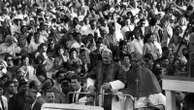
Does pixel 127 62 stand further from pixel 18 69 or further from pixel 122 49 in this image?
pixel 18 69

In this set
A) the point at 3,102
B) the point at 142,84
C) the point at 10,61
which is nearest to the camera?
the point at 142,84

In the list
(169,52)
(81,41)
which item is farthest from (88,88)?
(81,41)

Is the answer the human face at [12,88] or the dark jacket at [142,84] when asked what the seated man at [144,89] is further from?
the human face at [12,88]

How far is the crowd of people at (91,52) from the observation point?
8.29 meters

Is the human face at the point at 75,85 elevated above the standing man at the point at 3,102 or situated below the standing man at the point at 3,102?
above

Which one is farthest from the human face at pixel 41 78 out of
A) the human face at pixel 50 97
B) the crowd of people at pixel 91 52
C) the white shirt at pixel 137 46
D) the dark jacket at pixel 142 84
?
the white shirt at pixel 137 46

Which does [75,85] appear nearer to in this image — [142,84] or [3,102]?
[3,102]

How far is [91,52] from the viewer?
11.8 metres

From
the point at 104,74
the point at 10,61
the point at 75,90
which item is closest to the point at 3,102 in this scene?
the point at 75,90

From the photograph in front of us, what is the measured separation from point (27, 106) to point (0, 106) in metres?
0.46

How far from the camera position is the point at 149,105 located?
8.00 meters

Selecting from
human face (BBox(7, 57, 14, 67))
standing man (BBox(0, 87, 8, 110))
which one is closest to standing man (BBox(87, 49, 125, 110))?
standing man (BBox(0, 87, 8, 110))

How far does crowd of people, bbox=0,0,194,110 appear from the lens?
8289mm

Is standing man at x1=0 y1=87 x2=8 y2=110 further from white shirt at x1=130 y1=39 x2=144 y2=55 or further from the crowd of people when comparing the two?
white shirt at x1=130 y1=39 x2=144 y2=55
